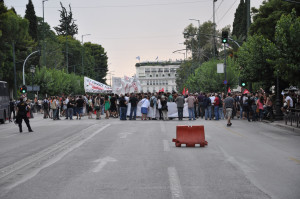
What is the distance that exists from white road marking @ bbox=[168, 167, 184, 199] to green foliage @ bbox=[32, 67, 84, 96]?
63.6 metres

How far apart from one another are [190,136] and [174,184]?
7035 mm

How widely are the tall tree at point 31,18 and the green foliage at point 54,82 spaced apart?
619 centimetres

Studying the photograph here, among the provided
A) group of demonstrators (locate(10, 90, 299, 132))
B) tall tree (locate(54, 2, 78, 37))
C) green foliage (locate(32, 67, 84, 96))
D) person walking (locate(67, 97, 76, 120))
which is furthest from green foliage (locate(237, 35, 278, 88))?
tall tree (locate(54, 2, 78, 37))

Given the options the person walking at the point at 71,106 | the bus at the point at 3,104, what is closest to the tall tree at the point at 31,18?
the bus at the point at 3,104

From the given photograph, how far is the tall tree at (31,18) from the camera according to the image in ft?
264

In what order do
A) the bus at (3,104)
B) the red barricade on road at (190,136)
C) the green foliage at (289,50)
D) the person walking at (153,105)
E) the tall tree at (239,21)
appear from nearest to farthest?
the red barricade on road at (190,136) < the green foliage at (289,50) < the person walking at (153,105) < the bus at (3,104) < the tall tree at (239,21)

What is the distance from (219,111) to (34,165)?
24.4 meters

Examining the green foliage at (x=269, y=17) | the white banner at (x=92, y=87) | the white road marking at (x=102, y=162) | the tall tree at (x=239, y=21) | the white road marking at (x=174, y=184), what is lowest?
the white road marking at (x=174, y=184)

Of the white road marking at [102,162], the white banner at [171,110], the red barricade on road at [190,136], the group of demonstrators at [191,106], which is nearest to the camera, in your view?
the white road marking at [102,162]

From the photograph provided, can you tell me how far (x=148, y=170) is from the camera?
10.3 m

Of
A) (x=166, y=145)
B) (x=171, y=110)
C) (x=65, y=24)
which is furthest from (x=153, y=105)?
(x=65, y=24)

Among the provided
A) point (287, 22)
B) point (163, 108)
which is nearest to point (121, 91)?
point (163, 108)

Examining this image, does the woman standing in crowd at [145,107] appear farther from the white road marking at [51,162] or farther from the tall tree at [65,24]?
the tall tree at [65,24]

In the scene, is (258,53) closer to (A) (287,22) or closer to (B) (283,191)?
(A) (287,22)
